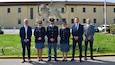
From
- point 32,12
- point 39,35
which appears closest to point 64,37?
point 39,35

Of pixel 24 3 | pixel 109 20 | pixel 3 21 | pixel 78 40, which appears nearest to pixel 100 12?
pixel 109 20

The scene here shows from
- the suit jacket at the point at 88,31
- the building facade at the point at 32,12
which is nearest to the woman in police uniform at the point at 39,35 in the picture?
the suit jacket at the point at 88,31

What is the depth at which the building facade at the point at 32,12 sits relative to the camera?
253ft

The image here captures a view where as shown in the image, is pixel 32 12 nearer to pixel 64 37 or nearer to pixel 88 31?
pixel 88 31

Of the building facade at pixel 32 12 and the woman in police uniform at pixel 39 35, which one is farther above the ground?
the building facade at pixel 32 12

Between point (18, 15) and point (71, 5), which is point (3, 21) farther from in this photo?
point (71, 5)

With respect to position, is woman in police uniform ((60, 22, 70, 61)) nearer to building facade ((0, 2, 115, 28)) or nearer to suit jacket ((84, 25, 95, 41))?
suit jacket ((84, 25, 95, 41))

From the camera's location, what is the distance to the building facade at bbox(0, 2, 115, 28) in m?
77.2

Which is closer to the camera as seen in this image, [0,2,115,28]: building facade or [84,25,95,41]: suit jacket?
[84,25,95,41]: suit jacket

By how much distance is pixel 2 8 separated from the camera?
78.1m

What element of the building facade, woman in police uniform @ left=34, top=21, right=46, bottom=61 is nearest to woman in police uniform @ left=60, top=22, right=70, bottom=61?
woman in police uniform @ left=34, top=21, right=46, bottom=61

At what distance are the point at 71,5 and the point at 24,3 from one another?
1145 cm

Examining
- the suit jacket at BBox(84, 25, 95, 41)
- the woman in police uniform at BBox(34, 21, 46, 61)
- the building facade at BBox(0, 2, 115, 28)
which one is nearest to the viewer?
the woman in police uniform at BBox(34, 21, 46, 61)

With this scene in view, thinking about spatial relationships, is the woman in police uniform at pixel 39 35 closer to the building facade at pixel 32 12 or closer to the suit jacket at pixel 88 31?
the suit jacket at pixel 88 31
